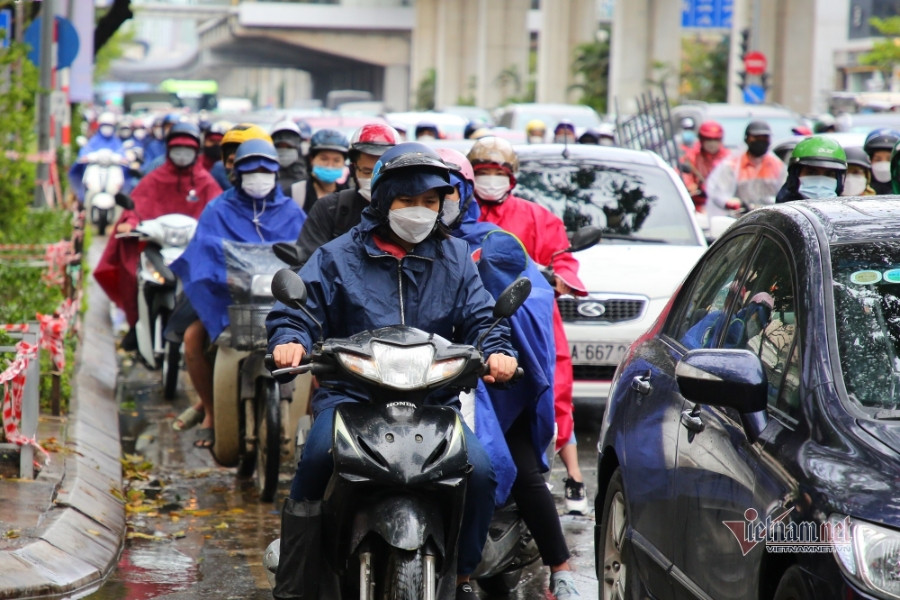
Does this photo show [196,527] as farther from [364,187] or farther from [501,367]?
[501,367]

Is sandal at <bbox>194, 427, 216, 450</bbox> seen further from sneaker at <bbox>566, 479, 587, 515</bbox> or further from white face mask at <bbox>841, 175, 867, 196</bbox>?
white face mask at <bbox>841, 175, 867, 196</bbox>

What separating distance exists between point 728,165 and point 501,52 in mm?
54151

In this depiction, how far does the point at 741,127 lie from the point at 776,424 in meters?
18.5

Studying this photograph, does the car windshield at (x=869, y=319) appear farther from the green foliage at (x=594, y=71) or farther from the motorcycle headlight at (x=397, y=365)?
the green foliage at (x=594, y=71)

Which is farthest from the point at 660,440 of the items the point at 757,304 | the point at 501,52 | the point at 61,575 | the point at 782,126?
the point at 501,52

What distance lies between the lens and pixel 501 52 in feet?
222

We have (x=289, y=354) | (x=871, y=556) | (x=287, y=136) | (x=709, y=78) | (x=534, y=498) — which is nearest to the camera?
(x=871, y=556)

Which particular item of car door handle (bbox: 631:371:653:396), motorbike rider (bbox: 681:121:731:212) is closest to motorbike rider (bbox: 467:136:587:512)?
car door handle (bbox: 631:371:653:396)

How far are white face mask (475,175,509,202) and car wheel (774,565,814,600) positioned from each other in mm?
4010

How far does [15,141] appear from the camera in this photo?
13.0 m

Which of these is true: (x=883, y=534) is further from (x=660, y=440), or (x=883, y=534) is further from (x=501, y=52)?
(x=501, y=52)

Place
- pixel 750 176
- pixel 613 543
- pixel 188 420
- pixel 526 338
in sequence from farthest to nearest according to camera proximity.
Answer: pixel 750 176 < pixel 188 420 < pixel 526 338 < pixel 613 543

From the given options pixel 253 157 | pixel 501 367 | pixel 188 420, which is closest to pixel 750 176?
pixel 188 420

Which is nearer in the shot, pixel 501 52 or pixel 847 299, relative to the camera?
pixel 847 299
